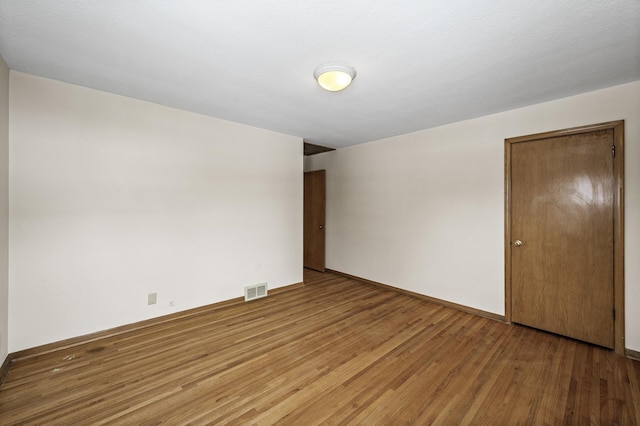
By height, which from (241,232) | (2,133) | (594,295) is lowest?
(594,295)

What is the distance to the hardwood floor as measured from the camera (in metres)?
1.70

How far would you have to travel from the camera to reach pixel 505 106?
9.67 feet

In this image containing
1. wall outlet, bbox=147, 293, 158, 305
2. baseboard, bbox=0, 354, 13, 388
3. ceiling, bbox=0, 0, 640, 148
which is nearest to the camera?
ceiling, bbox=0, 0, 640, 148

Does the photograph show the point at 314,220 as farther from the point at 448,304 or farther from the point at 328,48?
the point at 328,48

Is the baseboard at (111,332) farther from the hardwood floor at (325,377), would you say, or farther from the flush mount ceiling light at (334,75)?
the flush mount ceiling light at (334,75)

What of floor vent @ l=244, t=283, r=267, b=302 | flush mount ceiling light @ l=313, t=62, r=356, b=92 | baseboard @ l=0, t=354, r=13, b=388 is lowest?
baseboard @ l=0, t=354, r=13, b=388

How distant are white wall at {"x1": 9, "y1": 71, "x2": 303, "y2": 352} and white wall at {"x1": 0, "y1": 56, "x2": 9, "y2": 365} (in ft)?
0.18

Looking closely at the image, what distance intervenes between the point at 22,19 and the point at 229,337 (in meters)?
2.90

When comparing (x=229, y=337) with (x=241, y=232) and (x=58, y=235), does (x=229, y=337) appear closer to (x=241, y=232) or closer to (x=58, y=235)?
(x=241, y=232)

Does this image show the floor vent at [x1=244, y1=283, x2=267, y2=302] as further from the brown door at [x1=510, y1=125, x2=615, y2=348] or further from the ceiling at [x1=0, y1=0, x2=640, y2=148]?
the brown door at [x1=510, y1=125, x2=615, y2=348]

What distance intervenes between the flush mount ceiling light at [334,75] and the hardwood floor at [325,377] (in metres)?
2.42

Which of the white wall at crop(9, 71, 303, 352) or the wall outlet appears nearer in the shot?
the white wall at crop(9, 71, 303, 352)

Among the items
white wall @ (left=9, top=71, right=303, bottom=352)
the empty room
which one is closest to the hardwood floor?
the empty room

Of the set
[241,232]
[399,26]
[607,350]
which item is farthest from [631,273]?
[241,232]
